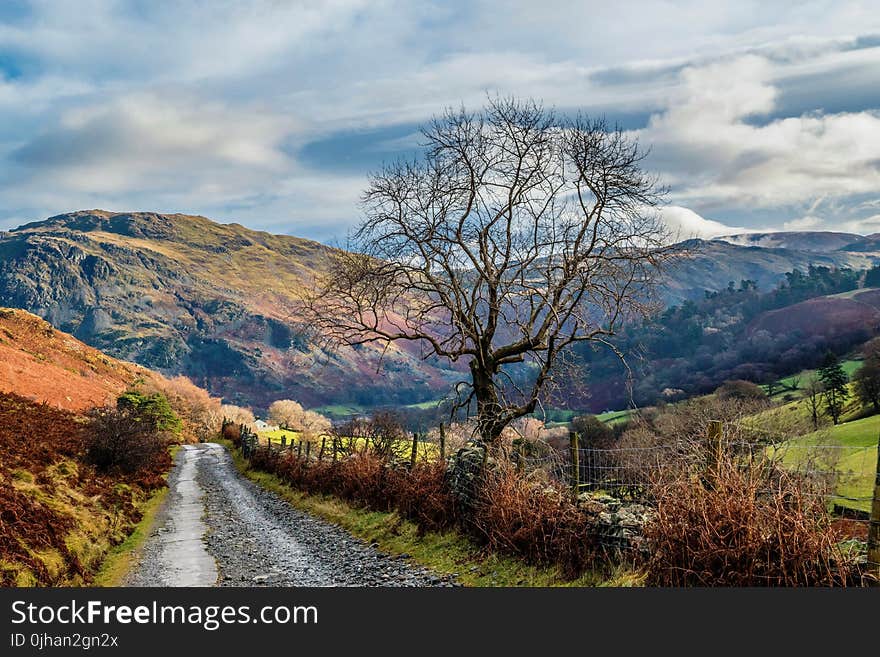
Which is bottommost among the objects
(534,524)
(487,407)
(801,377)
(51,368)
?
(534,524)

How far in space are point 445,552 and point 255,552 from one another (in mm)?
5549

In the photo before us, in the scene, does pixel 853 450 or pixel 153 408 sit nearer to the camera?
pixel 853 450

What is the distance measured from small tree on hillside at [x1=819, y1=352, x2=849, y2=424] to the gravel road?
327 ft

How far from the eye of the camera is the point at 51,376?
56.4 m

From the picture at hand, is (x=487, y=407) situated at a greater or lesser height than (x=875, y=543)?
greater

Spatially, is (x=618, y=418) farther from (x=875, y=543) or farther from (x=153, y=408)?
(x=875, y=543)

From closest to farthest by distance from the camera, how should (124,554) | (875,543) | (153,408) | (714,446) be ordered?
(875,543), (714,446), (124,554), (153,408)

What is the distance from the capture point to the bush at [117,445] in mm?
24672

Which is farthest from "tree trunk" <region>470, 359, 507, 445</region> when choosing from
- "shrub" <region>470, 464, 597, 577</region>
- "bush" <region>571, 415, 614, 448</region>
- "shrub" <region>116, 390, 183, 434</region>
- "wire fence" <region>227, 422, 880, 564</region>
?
"bush" <region>571, 415, 614, 448</region>

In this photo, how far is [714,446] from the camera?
8180mm

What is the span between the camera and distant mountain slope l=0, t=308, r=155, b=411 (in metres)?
46.9

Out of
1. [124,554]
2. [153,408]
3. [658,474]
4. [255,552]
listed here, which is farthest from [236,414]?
[658,474]

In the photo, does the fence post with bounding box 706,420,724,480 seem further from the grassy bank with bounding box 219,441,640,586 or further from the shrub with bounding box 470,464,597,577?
the shrub with bounding box 470,464,597,577

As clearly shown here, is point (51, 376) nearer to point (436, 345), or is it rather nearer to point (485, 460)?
point (436, 345)
